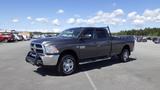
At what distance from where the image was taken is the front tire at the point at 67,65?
10.3 m

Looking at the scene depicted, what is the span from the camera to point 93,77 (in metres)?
9.95

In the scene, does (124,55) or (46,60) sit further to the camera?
(124,55)

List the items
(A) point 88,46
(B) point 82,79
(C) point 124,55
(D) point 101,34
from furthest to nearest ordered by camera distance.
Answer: (C) point 124,55 → (D) point 101,34 → (A) point 88,46 → (B) point 82,79

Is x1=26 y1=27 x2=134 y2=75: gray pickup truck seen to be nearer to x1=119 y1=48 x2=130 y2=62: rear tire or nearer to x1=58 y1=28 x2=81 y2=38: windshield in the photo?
x1=58 y1=28 x2=81 y2=38: windshield

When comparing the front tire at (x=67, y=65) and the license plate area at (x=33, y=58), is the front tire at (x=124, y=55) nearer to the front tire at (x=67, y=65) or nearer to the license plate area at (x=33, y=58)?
the front tire at (x=67, y=65)

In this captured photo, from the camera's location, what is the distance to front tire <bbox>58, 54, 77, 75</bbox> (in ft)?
33.8

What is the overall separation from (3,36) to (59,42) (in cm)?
3976

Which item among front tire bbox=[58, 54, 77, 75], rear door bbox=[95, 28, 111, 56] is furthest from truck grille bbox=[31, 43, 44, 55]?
rear door bbox=[95, 28, 111, 56]

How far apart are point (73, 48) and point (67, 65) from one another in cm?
71

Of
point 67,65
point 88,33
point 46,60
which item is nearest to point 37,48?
point 46,60

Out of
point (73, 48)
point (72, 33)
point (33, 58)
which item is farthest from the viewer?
point (72, 33)

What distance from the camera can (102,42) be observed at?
40.8ft

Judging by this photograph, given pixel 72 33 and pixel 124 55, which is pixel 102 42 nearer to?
pixel 72 33

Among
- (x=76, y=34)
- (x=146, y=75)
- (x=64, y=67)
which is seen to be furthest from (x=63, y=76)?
(x=146, y=75)
